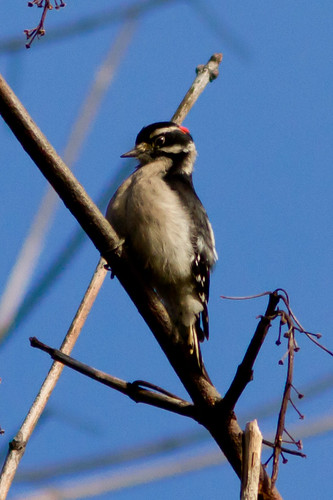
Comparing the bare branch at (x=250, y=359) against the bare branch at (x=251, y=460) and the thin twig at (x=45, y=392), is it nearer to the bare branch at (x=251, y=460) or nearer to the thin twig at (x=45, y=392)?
the bare branch at (x=251, y=460)

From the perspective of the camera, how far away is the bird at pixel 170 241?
4.24 m

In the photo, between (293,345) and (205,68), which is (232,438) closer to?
(293,345)

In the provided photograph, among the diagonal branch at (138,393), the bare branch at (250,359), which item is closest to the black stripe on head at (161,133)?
the diagonal branch at (138,393)

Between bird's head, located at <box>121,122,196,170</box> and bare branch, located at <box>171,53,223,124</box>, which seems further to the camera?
bird's head, located at <box>121,122,196,170</box>

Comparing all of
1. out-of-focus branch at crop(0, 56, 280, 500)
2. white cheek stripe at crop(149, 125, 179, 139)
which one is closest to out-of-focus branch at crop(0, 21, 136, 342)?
out-of-focus branch at crop(0, 56, 280, 500)

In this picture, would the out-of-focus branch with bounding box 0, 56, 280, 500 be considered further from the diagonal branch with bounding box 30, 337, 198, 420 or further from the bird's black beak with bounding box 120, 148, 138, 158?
the bird's black beak with bounding box 120, 148, 138, 158

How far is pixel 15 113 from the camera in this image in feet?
9.87

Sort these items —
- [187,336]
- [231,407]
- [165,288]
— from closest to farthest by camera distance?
[231,407] → [187,336] → [165,288]

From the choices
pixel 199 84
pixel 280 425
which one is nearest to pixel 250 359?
pixel 280 425

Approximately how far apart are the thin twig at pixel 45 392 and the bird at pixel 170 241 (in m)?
0.49

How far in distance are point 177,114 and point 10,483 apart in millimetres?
2580

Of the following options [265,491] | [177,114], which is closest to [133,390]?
[265,491]

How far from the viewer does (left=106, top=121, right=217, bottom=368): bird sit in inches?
167

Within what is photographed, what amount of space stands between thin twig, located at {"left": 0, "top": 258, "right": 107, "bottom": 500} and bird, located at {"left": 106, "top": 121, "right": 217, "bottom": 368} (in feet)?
1.61
